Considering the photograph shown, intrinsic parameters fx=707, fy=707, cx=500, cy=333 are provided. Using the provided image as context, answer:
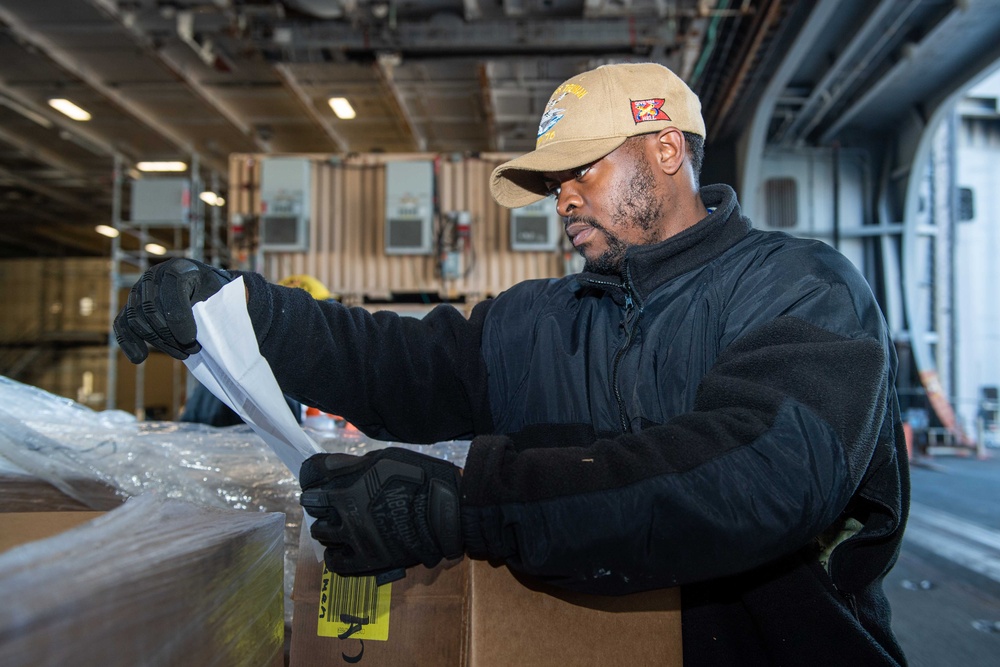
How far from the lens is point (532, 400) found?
5.31 ft

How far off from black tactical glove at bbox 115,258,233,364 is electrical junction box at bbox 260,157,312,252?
5.81 metres

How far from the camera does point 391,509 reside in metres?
0.95

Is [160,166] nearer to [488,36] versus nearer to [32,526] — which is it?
[488,36]

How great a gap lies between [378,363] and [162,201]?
26.4ft

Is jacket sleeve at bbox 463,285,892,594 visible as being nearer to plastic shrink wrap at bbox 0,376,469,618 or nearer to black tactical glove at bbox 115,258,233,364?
black tactical glove at bbox 115,258,233,364

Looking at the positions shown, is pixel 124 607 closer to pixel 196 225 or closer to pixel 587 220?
pixel 587 220

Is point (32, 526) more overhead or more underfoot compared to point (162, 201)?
more underfoot

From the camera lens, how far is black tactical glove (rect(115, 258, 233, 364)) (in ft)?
4.21

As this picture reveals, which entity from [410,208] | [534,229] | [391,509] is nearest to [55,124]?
[410,208]

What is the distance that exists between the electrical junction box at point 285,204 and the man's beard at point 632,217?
571 centimetres

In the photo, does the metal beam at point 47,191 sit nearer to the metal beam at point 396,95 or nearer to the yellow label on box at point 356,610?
the metal beam at point 396,95

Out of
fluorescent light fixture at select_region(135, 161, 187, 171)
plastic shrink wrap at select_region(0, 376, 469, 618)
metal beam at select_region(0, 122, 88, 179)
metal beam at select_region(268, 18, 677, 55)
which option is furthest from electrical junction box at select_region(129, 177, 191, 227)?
plastic shrink wrap at select_region(0, 376, 469, 618)

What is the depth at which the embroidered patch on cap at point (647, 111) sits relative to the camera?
61.5 inches

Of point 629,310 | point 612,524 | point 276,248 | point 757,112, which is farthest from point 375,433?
point 757,112
